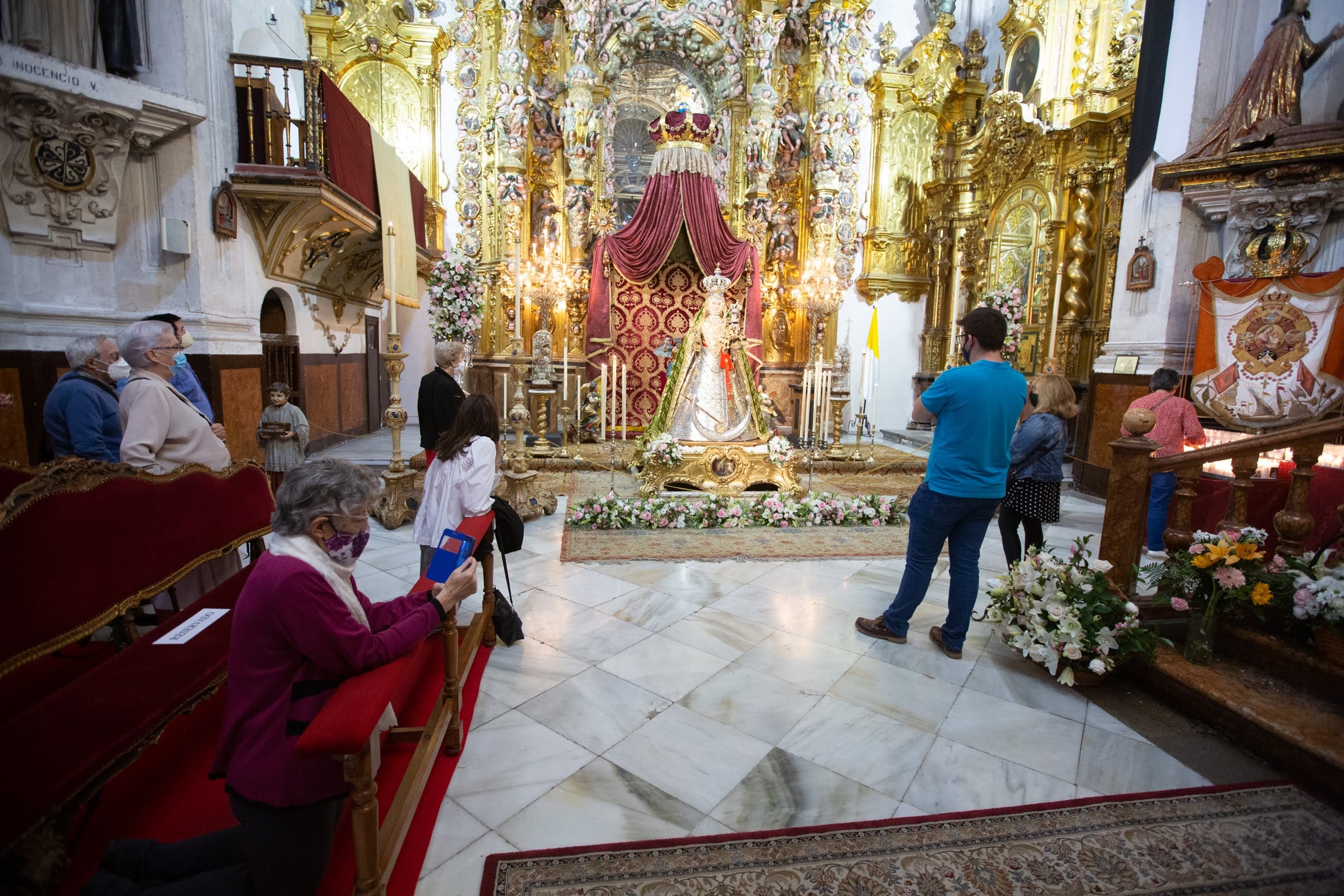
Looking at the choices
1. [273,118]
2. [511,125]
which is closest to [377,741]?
[273,118]

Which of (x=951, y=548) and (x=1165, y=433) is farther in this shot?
(x=1165, y=433)

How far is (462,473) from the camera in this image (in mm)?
3104

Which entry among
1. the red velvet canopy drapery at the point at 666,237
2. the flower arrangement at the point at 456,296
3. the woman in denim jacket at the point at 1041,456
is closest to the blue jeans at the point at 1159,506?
the woman in denim jacket at the point at 1041,456

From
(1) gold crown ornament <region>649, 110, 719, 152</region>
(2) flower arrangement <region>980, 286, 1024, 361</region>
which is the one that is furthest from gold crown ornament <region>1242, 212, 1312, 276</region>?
(1) gold crown ornament <region>649, 110, 719, 152</region>

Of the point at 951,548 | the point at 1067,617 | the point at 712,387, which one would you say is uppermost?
the point at 712,387

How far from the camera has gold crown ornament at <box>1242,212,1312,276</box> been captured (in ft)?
19.9

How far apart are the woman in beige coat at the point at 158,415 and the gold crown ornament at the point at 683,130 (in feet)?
24.7

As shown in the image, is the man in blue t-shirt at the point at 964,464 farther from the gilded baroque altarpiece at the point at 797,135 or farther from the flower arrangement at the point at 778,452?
the gilded baroque altarpiece at the point at 797,135

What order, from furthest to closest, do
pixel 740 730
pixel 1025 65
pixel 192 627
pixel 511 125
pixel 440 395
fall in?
pixel 1025 65, pixel 511 125, pixel 440 395, pixel 740 730, pixel 192 627

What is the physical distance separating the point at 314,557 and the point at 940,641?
10.5ft

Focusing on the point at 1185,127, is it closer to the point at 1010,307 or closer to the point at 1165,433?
the point at 1010,307

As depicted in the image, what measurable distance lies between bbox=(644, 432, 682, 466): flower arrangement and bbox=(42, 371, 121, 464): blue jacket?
402 centimetres

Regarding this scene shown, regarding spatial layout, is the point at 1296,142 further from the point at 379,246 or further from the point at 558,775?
the point at 379,246

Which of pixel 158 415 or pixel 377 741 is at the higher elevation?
pixel 158 415
